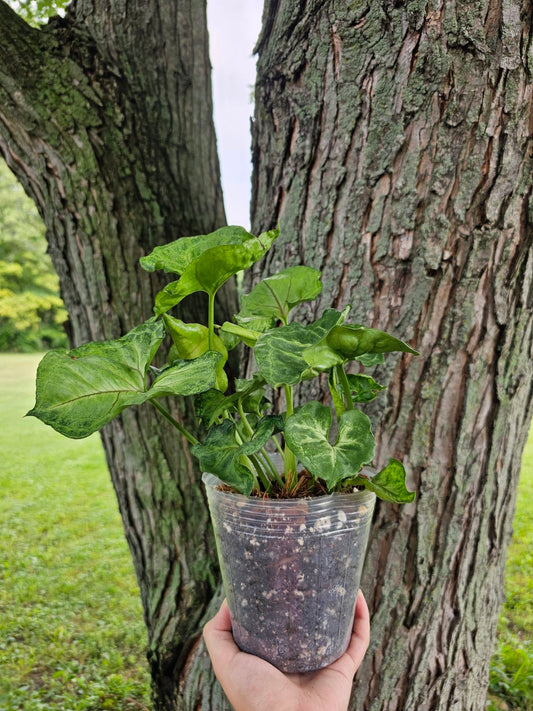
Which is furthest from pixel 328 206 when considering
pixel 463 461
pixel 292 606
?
pixel 292 606

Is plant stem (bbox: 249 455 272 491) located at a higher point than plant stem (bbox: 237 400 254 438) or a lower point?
lower

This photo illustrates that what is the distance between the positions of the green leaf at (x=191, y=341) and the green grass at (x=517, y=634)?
1.95m

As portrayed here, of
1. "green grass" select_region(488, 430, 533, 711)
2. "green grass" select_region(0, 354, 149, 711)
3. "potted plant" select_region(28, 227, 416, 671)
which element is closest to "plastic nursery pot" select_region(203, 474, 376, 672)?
"potted plant" select_region(28, 227, 416, 671)

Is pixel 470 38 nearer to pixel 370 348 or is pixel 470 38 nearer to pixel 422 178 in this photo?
pixel 422 178

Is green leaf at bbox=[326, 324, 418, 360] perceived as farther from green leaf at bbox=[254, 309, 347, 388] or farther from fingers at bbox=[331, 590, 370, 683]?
fingers at bbox=[331, 590, 370, 683]

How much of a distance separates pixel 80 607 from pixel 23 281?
60.0ft

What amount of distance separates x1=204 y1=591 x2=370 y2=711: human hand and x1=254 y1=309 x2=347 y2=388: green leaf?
1.57 ft

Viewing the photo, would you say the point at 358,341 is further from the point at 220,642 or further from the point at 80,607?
the point at 80,607

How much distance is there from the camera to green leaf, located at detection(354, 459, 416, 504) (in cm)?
79

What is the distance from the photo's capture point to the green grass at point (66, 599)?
7.47 ft

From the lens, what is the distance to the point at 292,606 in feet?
2.59

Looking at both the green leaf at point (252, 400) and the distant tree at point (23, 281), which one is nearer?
the green leaf at point (252, 400)

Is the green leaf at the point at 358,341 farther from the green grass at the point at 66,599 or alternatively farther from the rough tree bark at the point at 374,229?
the green grass at the point at 66,599

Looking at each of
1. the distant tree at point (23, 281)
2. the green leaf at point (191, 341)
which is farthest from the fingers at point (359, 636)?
the distant tree at point (23, 281)
